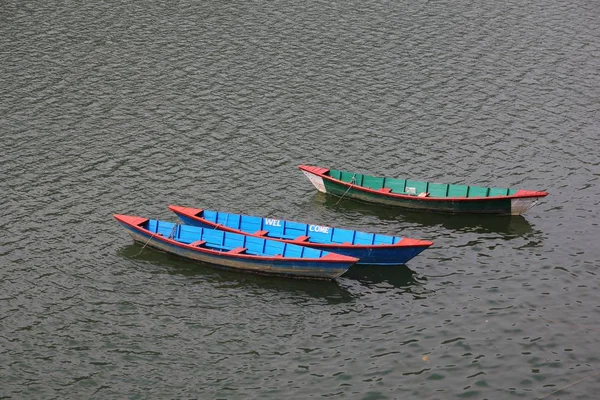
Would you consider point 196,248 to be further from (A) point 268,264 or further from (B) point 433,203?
(B) point 433,203

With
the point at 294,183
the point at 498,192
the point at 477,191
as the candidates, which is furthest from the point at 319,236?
the point at 498,192

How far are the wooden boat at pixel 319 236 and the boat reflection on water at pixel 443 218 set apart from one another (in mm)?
5582

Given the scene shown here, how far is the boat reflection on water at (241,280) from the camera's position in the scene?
51.3 meters

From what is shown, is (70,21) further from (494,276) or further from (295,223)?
(494,276)

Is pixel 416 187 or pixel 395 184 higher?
pixel 416 187

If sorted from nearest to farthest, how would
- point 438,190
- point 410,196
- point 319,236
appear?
point 319,236 < point 410,196 < point 438,190

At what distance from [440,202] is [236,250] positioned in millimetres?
15010

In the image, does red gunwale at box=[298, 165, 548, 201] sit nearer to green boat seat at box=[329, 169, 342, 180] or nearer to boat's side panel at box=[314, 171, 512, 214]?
boat's side panel at box=[314, 171, 512, 214]

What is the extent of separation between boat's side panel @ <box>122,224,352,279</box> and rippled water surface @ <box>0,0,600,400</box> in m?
0.81

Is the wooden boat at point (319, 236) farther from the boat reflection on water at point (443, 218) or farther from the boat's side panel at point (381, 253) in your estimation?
the boat reflection on water at point (443, 218)

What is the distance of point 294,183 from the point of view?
212 ft

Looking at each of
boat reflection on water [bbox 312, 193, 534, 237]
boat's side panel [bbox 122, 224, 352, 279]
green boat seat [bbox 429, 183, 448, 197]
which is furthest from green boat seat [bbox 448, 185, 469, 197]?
boat's side panel [bbox 122, 224, 352, 279]

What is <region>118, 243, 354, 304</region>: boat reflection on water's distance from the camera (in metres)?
51.3

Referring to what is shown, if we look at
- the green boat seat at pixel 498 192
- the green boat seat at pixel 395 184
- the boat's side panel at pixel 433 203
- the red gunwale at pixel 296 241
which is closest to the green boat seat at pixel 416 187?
the green boat seat at pixel 395 184
